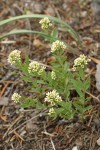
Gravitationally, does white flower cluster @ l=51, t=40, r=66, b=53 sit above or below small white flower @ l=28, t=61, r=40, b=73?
above

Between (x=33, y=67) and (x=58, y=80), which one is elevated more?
(x=33, y=67)

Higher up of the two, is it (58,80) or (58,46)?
(58,46)

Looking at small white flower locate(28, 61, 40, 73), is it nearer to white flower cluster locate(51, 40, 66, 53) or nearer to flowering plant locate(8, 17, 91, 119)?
flowering plant locate(8, 17, 91, 119)

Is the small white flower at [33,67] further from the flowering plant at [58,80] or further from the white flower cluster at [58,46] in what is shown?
the white flower cluster at [58,46]

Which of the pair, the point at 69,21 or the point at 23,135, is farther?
the point at 69,21

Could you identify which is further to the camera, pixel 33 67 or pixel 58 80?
pixel 58 80

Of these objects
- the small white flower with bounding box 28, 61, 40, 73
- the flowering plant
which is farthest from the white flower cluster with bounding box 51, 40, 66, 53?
the small white flower with bounding box 28, 61, 40, 73

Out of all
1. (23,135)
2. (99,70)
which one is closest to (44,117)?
(23,135)

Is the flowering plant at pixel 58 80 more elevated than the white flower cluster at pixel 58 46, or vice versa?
the white flower cluster at pixel 58 46

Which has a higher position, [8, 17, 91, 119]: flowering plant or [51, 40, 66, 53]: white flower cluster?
[51, 40, 66, 53]: white flower cluster

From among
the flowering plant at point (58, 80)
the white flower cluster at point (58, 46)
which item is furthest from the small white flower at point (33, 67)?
the white flower cluster at point (58, 46)

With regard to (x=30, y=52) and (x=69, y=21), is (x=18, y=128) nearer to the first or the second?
(x=30, y=52)
